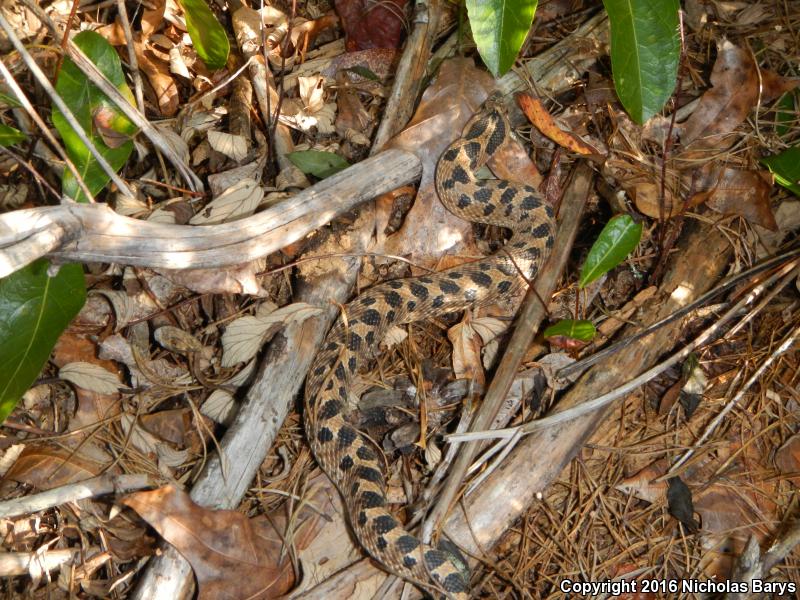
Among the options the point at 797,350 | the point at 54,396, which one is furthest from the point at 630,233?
the point at 54,396

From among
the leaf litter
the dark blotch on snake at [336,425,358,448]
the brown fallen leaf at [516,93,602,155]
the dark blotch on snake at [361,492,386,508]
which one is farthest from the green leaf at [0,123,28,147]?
the brown fallen leaf at [516,93,602,155]

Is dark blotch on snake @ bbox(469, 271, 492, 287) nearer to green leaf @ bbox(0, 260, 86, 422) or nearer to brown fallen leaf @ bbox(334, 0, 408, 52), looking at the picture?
brown fallen leaf @ bbox(334, 0, 408, 52)

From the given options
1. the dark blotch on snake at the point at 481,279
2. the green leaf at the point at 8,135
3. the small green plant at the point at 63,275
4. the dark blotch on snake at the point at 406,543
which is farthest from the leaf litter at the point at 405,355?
the green leaf at the point at 8,135

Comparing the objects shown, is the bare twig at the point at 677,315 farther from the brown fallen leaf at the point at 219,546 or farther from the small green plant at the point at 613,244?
the brown fallen leaf at the point at 219,546

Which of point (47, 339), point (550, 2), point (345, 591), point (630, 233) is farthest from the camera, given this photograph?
point (550, 2)

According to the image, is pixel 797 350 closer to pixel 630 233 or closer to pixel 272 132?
pixel 630 233

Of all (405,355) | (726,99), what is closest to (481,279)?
(405,355)

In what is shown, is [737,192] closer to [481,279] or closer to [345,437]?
[481,279]

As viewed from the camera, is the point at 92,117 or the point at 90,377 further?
the point at 90,377
